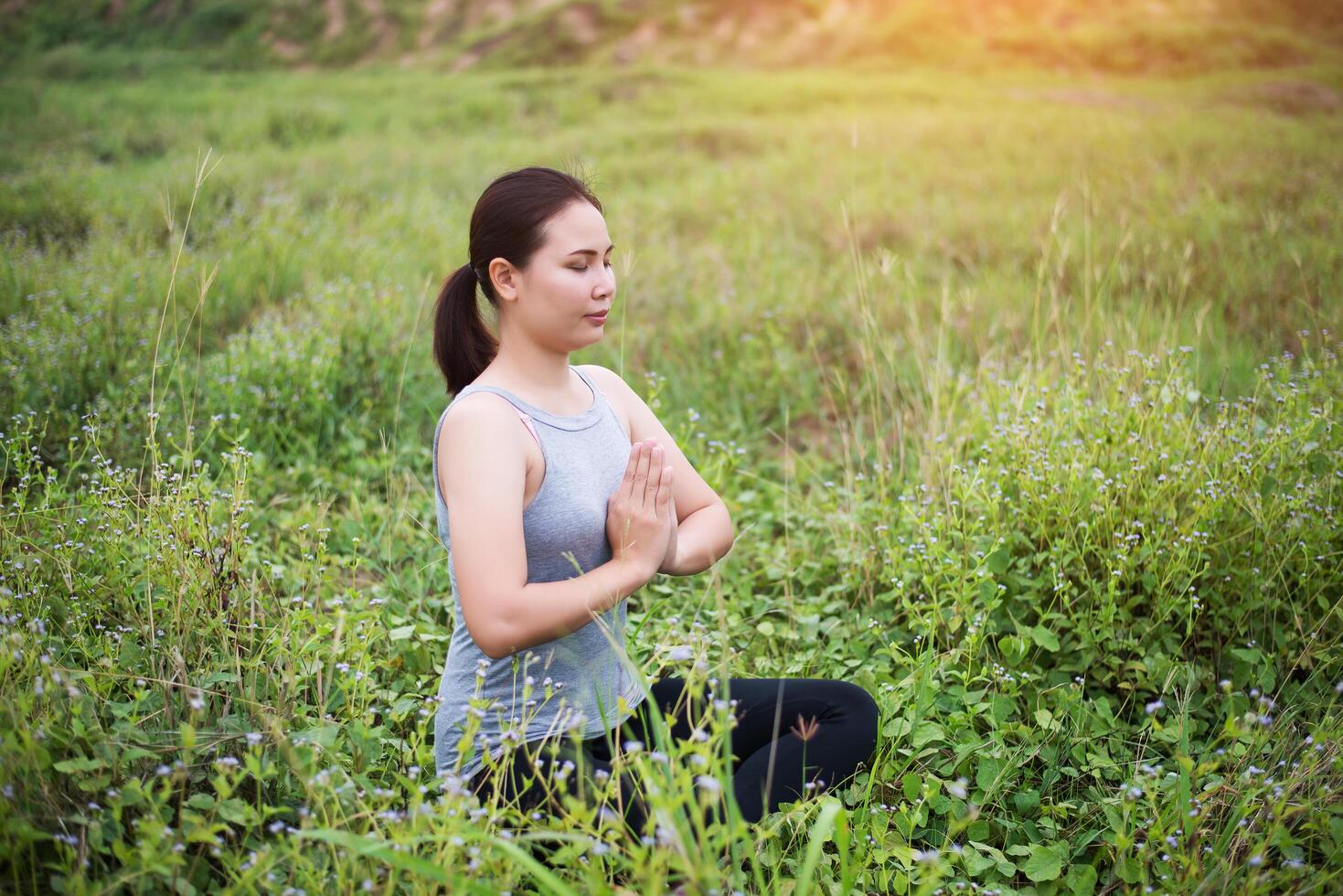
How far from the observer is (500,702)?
2.00 metres

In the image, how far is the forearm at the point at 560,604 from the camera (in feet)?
5.90

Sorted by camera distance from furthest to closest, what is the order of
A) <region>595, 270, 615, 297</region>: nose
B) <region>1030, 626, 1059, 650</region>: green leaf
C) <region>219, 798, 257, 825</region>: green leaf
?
<region>1030, 626, 1059, 650</region>: green leaf, <region>595, 270, 615, 297</region>: nose, <region>219, 798, 257, 825</region>: green leaf

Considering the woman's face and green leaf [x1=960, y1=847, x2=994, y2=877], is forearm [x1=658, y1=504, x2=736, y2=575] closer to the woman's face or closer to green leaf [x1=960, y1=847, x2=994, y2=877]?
the woman's face

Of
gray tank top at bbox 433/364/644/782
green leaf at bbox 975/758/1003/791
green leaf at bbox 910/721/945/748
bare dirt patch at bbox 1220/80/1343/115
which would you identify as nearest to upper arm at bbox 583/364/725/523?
gray tank top at bbox 433/364/644/782

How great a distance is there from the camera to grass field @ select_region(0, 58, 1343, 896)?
1817 mm

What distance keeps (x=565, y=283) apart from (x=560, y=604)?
2.40 feet

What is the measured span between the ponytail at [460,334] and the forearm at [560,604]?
2.20 feet

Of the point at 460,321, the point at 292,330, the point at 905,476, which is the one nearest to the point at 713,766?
the point at 460,321

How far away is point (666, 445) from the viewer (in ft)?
7.90

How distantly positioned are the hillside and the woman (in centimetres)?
752

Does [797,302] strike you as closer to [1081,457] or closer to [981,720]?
[1081,457]

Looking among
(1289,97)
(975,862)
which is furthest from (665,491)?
(1289,97)

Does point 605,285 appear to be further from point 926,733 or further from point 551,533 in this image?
point 926,733

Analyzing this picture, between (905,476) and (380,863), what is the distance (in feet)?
8.94
